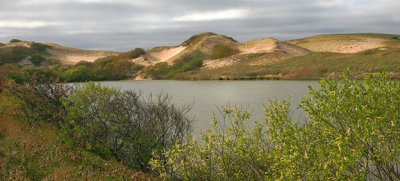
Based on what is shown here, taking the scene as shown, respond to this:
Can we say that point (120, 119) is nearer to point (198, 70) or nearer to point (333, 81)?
point (333, 81)

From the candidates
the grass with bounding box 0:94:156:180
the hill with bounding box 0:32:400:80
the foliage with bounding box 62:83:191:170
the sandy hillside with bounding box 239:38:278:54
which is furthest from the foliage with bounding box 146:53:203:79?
the grass with bounding box 0:94:156:180

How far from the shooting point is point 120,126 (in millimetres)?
19875

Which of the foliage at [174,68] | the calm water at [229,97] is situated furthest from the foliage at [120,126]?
the foliage at [174,68]

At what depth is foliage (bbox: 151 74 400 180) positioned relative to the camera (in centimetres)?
953

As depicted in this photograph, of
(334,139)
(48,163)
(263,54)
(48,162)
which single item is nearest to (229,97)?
(48,162)

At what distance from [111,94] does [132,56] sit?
17474cm

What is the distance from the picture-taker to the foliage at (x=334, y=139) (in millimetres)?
9531

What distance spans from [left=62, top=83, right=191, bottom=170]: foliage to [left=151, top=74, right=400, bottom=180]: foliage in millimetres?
A: 6009

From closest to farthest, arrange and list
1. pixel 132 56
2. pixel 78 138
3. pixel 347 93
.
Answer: pixel 347 93, pixel 78 138, pixel 132 56

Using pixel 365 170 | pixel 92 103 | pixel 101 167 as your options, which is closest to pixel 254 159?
pixel 365 170

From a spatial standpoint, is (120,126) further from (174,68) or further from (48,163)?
(174,68)

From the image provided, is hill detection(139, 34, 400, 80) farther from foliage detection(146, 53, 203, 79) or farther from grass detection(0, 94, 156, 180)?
grass detection(0, 94, 156, 180)

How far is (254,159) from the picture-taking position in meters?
13.3

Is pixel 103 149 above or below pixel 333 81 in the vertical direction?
below
